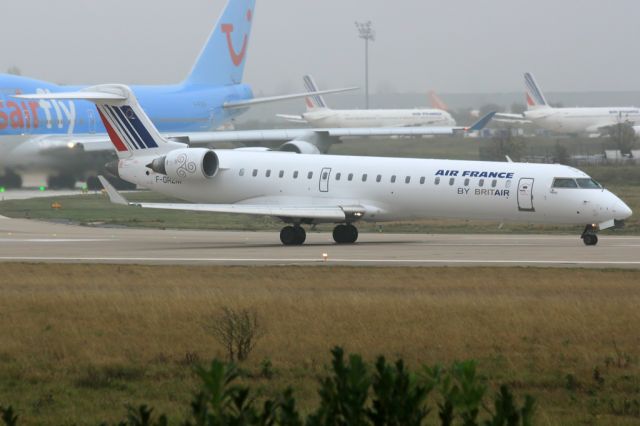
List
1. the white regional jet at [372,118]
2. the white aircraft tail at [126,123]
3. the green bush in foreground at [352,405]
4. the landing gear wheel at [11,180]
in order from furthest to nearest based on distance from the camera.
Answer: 1. the white regional jet at [372,118]
2. the landing gear wheel at [11,180]
3. the white aircraft tail at [126,123]
4. the green bush in foreground at [352,405]

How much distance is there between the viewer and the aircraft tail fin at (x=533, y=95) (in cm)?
10738

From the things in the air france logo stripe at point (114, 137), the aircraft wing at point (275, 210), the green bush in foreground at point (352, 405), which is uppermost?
the air france logo stripe at point (114, 137)

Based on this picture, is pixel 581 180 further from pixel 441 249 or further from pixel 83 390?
pixel 83 390

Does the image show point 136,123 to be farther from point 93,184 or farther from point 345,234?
point 93,184

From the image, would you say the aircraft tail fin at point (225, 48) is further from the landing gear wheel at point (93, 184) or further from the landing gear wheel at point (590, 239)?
the landing gear wheel at point (590, 239)

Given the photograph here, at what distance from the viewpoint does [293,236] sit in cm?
3039

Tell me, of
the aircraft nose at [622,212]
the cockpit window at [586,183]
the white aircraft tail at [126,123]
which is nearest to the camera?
the aircraft nose at [622,212]

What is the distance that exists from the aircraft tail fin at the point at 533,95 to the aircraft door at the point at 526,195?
80067 mm

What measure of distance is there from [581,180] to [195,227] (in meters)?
12.6

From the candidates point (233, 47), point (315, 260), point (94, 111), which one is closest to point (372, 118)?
point (233, 47)

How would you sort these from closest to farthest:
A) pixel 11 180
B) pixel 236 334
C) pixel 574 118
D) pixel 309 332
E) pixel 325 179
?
pixel 236 334
pixel 309 332
pixel 325 179
pixel 11 180
pixel 574 118

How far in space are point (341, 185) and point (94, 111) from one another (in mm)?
27179

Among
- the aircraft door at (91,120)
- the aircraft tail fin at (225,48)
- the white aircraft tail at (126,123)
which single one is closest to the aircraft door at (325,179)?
the white aircraft tail at (126,123)

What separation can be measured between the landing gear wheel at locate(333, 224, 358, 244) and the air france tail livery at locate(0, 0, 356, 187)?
71.8 ft
